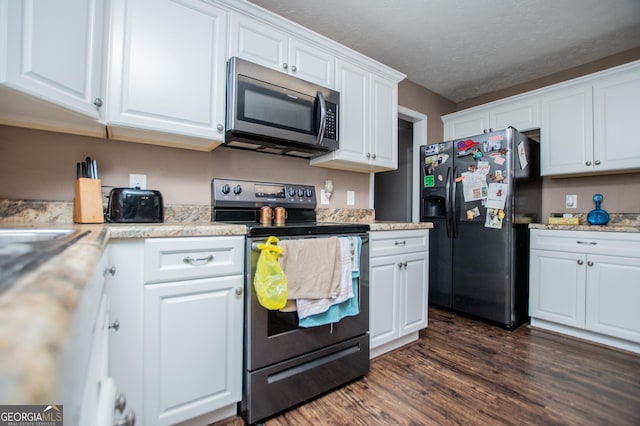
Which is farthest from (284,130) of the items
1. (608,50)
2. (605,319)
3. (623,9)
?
(608,50)

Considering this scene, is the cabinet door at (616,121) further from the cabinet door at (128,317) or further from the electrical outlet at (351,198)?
the cabinet door at (128,317)

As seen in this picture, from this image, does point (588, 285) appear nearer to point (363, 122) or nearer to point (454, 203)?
point (454, 203)

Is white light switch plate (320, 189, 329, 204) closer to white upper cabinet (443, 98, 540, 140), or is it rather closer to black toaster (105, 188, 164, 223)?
black toaster (105, 188, 164, 223)

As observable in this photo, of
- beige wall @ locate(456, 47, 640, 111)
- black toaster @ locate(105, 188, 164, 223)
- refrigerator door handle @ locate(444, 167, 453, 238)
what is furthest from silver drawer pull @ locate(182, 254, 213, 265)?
beige wall @ locate(456, 47, 640, 111)

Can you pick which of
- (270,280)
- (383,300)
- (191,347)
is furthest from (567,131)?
(191,347)

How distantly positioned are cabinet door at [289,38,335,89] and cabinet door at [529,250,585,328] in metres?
2.38

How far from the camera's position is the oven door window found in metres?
1.68

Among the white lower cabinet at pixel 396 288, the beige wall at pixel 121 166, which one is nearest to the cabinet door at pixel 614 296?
the white lower cabinet at pixel 396 288

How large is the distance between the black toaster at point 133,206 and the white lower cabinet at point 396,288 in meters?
1.28

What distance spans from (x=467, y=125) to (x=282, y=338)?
10.3ft

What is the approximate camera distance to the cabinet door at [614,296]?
85.8 inches

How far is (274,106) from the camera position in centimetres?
179

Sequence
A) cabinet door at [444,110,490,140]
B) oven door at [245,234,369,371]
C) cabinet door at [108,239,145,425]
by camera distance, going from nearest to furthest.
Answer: cabinet door at [108,239,145,425]
oven door at [245,234,369,371]
cabinet door at [444,110,490,140]

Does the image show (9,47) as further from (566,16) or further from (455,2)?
(566,16)
